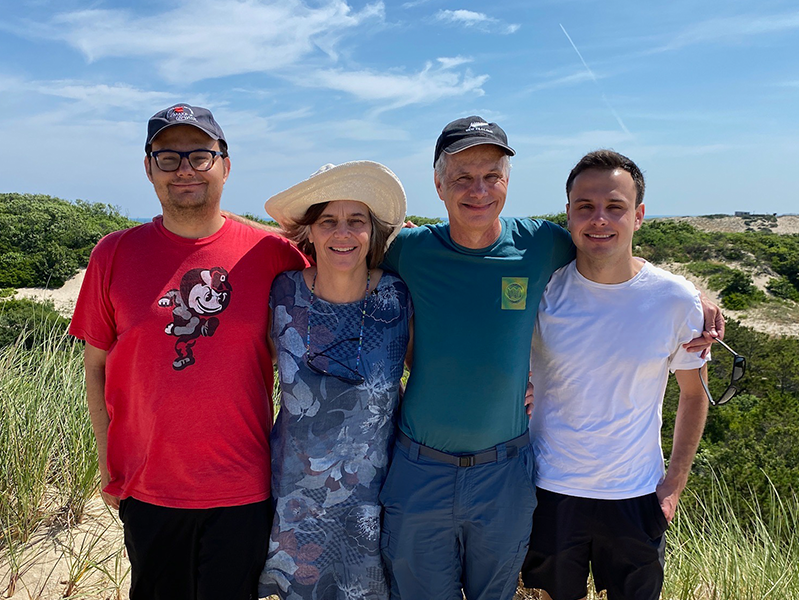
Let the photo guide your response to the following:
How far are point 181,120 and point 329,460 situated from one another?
1567 millimetres

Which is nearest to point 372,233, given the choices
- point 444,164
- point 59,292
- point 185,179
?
point 444,164

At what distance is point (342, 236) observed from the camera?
2.57 metres

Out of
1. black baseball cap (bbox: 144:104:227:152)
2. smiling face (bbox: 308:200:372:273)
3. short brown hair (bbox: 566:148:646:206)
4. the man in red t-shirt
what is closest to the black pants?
the man in red t-shirt

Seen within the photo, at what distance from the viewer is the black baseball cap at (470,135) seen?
2.67 m

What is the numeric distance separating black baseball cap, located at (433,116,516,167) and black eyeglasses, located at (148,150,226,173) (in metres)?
1.07

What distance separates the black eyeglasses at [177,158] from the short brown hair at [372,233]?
1.57 feet

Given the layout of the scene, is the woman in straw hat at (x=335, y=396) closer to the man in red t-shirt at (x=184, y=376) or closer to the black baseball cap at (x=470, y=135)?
the man in red t-shirt at (x=184, y=376)

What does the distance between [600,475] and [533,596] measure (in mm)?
1252

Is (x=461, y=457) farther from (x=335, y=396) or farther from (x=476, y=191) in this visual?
(x=476, y=191)

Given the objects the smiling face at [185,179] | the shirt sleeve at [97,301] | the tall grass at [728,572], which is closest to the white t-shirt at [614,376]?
the tall grass at [728,572]

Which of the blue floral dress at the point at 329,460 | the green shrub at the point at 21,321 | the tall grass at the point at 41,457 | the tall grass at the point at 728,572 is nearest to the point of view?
the blue floral dress at the point at 329,460

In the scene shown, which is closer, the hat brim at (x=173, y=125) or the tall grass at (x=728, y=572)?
the hat brim at (x=173, y=125)

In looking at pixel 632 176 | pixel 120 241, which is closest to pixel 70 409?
pixel 120 241

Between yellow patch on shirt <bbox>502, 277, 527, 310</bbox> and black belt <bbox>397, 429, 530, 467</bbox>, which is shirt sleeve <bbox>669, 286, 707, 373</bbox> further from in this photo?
black belt <bbox>397, 429, 530, 467</bbox>
